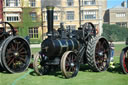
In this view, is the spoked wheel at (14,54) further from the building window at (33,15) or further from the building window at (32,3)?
the building window at (32,3)

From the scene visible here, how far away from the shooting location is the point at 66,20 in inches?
1359

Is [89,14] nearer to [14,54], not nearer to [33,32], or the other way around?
[33,32]

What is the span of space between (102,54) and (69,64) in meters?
1.76

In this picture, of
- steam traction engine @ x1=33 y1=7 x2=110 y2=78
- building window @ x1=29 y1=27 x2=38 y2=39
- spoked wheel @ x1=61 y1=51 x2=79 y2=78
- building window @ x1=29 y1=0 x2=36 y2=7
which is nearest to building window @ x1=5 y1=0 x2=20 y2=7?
building window @ x1=29 y1=0 x2=36 y2=7

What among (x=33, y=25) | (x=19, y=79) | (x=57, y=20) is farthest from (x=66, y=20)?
(x=19, y=79)

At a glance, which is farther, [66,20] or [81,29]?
A: [66,20]

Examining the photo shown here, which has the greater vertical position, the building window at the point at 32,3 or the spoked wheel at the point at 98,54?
the building window at the point at 32,3

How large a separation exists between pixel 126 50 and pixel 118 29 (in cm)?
3024

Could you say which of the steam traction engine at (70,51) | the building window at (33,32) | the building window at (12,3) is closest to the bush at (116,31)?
the building window at (33,32)

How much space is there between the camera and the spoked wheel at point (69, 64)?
6.27 metres

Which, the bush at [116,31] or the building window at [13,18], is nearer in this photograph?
the building window at [13,18]

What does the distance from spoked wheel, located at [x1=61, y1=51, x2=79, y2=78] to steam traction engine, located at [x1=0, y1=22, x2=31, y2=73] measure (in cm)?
213

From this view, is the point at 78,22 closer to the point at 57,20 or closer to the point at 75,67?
the point at 57,20

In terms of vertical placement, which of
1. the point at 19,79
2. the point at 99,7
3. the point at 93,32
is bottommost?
the point at 19,79
